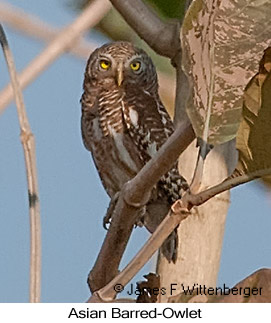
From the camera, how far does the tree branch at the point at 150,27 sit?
76.4 inches

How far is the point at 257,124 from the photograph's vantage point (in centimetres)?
117

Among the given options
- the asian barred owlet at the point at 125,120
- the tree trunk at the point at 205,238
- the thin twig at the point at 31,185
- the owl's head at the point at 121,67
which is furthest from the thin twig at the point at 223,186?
the owl's head at the point at 121,67

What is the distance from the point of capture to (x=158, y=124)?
323 cm

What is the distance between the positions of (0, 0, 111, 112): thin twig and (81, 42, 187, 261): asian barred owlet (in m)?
0.93

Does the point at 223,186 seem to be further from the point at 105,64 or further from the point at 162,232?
the point at 105,64

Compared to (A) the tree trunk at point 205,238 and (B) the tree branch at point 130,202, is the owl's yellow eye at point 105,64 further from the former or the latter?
(B) the tree branch at point 130,202

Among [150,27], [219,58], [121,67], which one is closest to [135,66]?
[121,67]

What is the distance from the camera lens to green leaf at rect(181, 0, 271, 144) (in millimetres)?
1179

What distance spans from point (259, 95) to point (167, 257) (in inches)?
34.2

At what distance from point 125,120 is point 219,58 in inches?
84.3

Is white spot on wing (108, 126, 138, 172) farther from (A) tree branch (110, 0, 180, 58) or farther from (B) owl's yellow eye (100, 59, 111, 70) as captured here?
(A) tree branch (110, 0, 180, 58)

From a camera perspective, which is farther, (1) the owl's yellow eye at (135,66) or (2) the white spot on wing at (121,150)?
(1) the owl's yellow eye at (135,66)

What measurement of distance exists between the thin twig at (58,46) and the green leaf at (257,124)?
0.62 m

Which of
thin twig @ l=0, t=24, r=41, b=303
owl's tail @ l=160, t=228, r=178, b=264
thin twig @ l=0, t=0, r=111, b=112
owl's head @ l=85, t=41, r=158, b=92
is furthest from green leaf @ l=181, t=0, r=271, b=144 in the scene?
owl's head @ l=85, t=41, r=158, b=92
